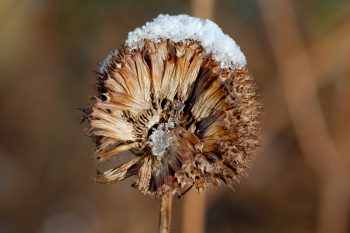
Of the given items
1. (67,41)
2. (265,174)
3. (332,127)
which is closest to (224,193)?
(265,174)

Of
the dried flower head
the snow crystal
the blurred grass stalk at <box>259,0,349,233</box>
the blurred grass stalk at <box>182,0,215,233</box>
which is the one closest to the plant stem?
the dried flower head

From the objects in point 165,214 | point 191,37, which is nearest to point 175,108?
point 191,37

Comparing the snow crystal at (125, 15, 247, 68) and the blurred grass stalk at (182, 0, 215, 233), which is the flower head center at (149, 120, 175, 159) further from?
the blurred grass stalk at (182, 0, 215, 233)

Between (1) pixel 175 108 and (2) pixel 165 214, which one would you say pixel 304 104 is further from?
(2) pixel 165 214

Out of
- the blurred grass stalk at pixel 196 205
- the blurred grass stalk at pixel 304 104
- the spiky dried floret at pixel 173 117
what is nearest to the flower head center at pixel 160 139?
the spiky dried floret at pixel 173 117

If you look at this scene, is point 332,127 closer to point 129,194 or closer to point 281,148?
point 281,148
